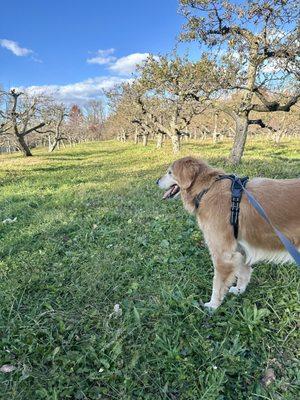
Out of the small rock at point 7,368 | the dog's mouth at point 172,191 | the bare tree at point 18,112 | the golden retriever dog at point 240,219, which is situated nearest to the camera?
the small rock at point 7,368

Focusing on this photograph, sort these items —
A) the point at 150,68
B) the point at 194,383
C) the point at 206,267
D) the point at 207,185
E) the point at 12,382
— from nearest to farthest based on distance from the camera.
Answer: the point at 194,383
the point at 12,382
the point at 207,185
the point at 206,267
the point at 150,68

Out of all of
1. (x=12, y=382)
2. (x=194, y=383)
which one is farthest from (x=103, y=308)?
(x=194, y=383)

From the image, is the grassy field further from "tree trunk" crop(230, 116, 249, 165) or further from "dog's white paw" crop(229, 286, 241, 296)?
"tree trunk" crop(230, 116, 249, 165)

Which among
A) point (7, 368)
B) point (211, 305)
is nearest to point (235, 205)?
point (211, 305)

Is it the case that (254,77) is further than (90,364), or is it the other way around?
(254,77)

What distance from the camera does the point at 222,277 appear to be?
346 centimetres

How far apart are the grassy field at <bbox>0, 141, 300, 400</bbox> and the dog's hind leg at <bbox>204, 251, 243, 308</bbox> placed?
0.13 metres

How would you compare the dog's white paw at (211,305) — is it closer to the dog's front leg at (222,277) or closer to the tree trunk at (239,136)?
the dog's front leg at (222,277)

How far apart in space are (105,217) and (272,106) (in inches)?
351

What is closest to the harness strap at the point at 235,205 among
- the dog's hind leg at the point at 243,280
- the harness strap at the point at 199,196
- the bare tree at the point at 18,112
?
the harness strap at the point at 199,196

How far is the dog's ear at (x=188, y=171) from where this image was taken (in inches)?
148

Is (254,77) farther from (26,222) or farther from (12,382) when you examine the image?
(12,382)

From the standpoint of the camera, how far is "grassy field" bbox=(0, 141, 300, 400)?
2.75 m

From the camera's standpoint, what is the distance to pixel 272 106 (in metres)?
12.2
